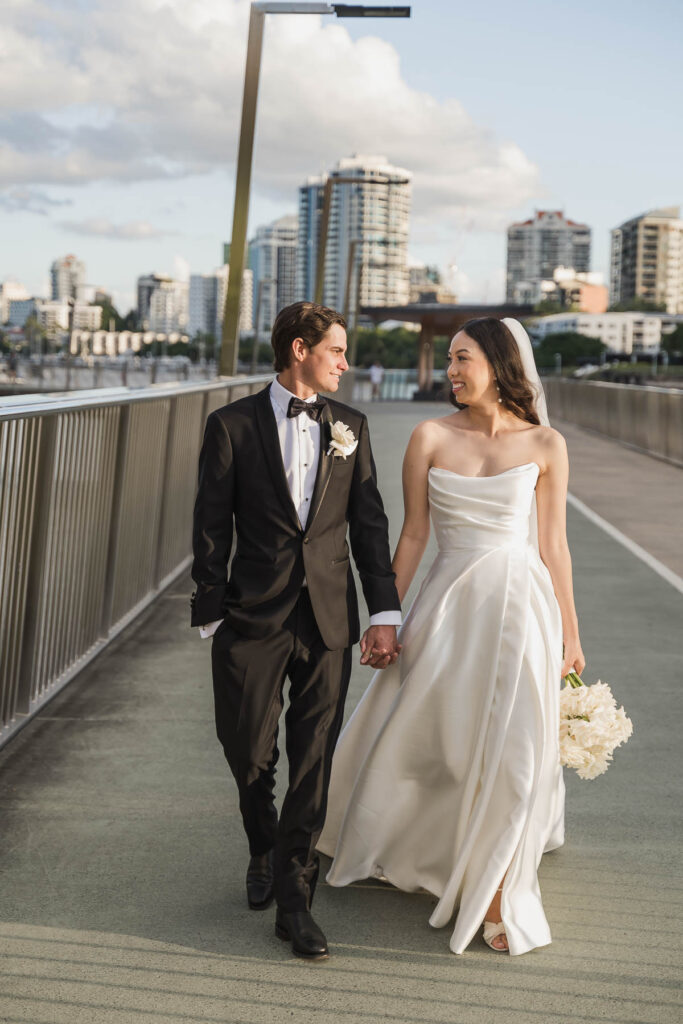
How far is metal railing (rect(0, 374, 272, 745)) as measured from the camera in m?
5.39

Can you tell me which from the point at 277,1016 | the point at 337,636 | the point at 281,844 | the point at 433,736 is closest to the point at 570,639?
the point at 433,736

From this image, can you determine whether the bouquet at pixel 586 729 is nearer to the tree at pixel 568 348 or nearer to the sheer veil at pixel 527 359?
the sheer veil at pixel 527 359

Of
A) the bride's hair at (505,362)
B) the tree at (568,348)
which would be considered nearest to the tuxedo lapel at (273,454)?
the bride's hair at (505,362)

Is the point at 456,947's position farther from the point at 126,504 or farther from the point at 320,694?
the point at 126,504

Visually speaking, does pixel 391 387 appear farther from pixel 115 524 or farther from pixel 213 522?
pixel 213 522

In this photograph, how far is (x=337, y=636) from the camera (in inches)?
149

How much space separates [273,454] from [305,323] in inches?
15.0

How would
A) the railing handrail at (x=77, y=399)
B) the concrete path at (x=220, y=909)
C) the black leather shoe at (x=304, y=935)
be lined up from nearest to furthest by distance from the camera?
the concrete path at (x=220, y=909)
the black leather shoe at (x=304, y=935)
the railing handrail at (x=77, y=399)

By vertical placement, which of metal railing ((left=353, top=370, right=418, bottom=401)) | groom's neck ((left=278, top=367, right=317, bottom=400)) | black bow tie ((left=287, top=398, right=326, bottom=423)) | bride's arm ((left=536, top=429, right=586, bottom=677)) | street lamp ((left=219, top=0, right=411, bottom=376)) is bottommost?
metal railing ((left=353, top=370, right=418, bottom=401))

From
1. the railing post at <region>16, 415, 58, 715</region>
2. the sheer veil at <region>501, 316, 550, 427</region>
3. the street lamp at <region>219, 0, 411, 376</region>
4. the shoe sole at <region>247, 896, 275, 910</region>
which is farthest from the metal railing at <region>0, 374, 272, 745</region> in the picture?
the street lamp at <region>219, 0, 411, 376</region>

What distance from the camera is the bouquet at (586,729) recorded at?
4.01m

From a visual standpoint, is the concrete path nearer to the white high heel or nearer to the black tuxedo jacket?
the white high heel

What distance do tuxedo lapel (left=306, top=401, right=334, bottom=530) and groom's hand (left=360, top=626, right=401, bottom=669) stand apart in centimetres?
40

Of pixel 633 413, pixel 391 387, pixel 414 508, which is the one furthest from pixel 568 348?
pixel 414 508
